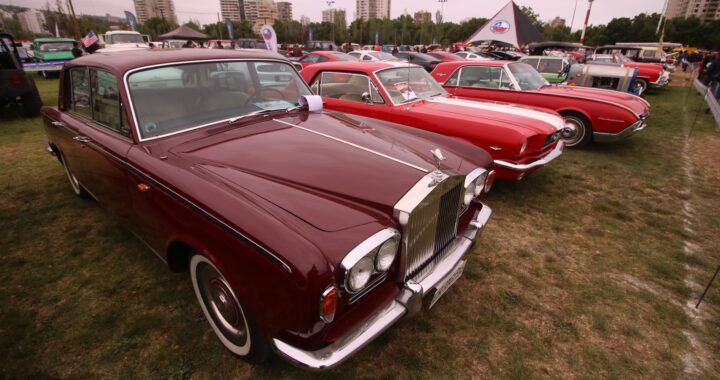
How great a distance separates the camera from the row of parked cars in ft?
5.23

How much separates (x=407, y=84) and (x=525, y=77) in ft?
9.64

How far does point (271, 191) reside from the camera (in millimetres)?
1909

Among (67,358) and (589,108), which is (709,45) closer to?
(589,108)

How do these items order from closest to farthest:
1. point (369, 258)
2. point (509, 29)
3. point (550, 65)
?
point (369, 258) < point (550, 65) < point (509, 29)

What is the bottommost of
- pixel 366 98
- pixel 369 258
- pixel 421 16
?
pixel 369 258

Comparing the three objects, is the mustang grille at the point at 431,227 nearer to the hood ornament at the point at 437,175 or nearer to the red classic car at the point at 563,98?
the hood ornament at the point at 437,175

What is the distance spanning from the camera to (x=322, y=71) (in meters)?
5.21

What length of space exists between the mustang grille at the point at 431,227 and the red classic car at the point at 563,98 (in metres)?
4.87

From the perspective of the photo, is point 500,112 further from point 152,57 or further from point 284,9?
point 284,9

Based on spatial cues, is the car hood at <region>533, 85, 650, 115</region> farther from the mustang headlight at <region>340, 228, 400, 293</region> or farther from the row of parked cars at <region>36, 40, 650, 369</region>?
the mustang headlight at <region>340, 228, 400, 293</region>

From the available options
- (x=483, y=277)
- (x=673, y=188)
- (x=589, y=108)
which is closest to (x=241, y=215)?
(x=483, y=277)

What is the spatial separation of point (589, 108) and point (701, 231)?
3.00 metres

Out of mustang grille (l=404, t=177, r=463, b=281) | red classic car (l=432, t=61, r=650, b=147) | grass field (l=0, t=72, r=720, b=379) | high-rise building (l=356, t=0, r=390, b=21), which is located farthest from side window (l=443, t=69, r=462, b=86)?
high-rise building (l=356, t=0, r=390, b=21)

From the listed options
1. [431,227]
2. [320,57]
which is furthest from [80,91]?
[320,57]
